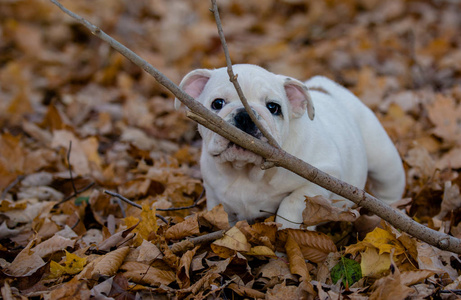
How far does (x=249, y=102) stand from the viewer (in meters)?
2.72

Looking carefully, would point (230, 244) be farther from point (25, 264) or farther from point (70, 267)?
point (25, 264)

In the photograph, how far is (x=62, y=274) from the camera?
8.36 ft

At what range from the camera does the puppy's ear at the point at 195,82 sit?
2.98 metres

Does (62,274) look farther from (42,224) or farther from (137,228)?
(42,224)

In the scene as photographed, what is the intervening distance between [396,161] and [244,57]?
3.84 meters

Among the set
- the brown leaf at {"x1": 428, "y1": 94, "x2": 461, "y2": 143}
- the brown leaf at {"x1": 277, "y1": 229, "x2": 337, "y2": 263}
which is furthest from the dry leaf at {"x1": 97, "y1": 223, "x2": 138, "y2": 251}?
the brown leaf at {"x1": 428, "y1": 94, "x2": 461, "y2": 143}

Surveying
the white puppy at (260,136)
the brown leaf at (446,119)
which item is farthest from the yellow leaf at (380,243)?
the brown leaf at (446,119)

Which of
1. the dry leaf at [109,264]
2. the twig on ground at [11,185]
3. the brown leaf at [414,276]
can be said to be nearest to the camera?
the brown leaf at [414,276]

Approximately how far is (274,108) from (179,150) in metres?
1.84

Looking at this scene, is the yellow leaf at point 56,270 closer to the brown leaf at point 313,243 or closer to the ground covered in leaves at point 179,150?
the ground covered in leaves at point 179,150

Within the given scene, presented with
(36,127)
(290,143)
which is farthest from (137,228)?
(36,127)

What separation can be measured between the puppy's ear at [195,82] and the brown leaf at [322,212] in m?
0.94

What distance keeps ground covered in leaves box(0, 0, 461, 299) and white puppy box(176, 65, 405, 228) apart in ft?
0.66

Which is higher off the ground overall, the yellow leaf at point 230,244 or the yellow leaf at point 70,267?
the yellow leaf at point 230,244
